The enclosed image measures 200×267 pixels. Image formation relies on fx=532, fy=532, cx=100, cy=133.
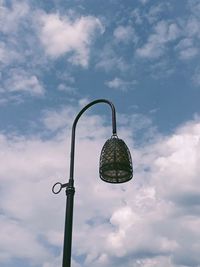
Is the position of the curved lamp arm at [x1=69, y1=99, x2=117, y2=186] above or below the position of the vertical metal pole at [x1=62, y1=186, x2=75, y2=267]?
above

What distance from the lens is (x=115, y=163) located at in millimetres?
9875

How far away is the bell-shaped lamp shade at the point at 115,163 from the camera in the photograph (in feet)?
32.5

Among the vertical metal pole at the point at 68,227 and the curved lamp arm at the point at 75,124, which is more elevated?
the curved lamp arm at the point at 75,124

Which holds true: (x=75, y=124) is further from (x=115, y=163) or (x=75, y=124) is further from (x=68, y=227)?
(x=68, y=227)

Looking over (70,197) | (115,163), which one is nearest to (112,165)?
(115,163)

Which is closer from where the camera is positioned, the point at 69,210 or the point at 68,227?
the point at 68,227

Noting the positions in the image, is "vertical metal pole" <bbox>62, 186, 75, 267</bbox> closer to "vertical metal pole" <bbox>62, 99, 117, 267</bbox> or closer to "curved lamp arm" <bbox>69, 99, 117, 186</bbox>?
"vertical metal pole" <bbox>62, 99, 117, 267</bbox>

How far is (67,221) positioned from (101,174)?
120 cm

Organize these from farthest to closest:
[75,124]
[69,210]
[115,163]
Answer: [75,124] < [115,163] < [69,210]

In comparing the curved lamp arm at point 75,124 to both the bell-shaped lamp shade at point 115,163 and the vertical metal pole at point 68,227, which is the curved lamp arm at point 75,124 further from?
the bell-shaped lamp shade at point 115,163

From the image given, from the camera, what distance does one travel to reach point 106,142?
10367mm

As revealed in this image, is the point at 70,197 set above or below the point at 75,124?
below

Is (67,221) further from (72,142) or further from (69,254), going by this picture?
(72,142)

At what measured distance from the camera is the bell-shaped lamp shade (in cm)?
990
